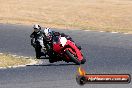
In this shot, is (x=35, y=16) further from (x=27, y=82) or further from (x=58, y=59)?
(x=27, y=82)

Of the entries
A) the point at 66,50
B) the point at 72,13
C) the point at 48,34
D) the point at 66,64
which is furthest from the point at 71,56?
the point at 72,13

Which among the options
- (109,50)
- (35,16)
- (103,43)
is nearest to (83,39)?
(103,43)

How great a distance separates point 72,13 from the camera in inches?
1693

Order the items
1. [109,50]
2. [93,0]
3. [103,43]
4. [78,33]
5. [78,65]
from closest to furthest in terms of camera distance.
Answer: [78,65] → [109,50] → [103,43] → [78,33] → [93,0]

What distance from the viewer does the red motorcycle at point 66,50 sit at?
67.4ft

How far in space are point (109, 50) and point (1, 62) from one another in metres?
6.29

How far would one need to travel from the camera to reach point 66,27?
3612cm

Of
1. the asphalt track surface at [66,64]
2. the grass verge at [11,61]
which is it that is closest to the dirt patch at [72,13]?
the asphalt track surface at [66,64]

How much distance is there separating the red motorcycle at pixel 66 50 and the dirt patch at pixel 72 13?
13.8 metres

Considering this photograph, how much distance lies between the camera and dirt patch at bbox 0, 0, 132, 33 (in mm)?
37922

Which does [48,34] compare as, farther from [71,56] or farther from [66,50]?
[71,56]

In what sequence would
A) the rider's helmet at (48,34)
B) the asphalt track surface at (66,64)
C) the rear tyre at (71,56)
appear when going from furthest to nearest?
1. the rider's helmet at (48,34)
2. the rear tyre at (71,56)
3. the asphalt track surface at (66,64)

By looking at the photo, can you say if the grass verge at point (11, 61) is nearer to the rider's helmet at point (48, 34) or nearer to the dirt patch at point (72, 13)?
the rider's helmet at point (48, 34)

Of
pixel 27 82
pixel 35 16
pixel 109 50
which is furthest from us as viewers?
pixel 35 16
